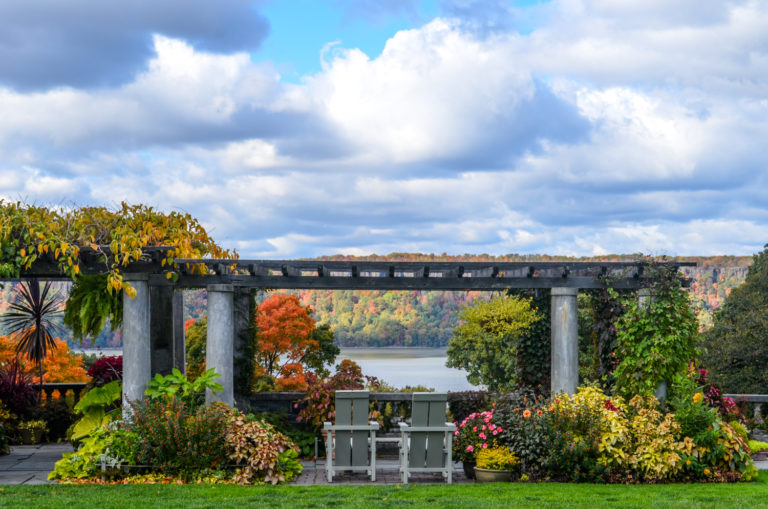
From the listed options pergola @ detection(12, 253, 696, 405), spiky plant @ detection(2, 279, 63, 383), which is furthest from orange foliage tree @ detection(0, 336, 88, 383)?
pergola @ detection(12, 253, 696, 405)

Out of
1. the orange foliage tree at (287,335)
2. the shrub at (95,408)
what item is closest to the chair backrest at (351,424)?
the shrub at (95,408)

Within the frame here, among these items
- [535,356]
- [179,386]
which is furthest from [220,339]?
[535,356]

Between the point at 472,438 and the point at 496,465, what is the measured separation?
1.40 ft

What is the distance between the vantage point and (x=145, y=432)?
8.25 metres

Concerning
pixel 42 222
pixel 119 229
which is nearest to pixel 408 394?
pixel 119 229

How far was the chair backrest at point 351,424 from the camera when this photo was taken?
27.2 ft

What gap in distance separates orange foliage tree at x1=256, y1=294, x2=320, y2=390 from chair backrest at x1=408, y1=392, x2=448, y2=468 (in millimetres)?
9781

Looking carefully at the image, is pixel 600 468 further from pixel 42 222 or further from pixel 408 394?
pixel 42 222

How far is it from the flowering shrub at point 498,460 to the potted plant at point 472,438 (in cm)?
12

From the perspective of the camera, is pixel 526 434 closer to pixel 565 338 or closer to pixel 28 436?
pixel 565 338

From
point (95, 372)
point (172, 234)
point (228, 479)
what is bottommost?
point (228, 479)

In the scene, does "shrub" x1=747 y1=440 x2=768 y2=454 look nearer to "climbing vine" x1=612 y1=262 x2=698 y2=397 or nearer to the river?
"climbing vine" x1=612 y1=262 x2=698 y2=397

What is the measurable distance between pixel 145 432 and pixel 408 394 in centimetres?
378

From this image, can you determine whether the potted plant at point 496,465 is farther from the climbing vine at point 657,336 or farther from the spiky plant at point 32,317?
the spiky plant at point 32,317
